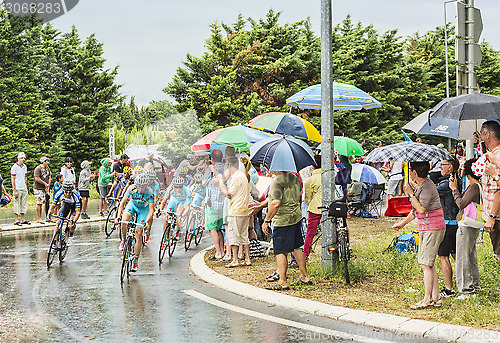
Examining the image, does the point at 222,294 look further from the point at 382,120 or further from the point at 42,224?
the point at 382,120

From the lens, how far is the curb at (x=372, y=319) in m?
6.30

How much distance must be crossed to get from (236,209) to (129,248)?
205 centimetres

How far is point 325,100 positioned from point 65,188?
649 centimetres

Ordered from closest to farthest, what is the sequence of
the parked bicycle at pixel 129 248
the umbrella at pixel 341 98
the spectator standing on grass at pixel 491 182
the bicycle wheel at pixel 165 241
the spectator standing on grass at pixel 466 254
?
the spectator standing on grass at pixel 491 182 < the spectator standing on grass at pixel 466 254 < the parked bicycle at pixel 129 248 < the bicycle wheel at pixel 165 241 < the umbrella at pixel 341 98

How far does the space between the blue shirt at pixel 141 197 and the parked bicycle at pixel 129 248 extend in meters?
0.39

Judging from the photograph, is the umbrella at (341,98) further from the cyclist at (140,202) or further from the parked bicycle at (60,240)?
the parked bicycle at (60,240)

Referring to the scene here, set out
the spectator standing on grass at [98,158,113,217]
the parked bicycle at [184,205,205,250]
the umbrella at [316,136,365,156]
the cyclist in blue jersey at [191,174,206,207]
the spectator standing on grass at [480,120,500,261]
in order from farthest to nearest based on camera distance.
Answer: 1. the spectator standing on grass at [98,158,113,217]
2. the umbrella at [316,136,365,156]
3. the cyclist in blue jersey at [191,174,206,207]
4. the parked bicycle at [184,205,205,250]
5. the spectator standing on grass at [480,120,500,261]

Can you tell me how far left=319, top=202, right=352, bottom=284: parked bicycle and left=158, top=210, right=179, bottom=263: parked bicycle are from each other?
399 centimetres

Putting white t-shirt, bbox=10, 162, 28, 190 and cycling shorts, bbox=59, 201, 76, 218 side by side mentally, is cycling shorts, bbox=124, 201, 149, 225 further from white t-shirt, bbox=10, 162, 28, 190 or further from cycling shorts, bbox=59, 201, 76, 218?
white t-shirt, bbox=10, 162, 28, 190

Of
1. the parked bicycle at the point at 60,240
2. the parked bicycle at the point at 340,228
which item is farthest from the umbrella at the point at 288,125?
the parked bicycle at the point at 60,240

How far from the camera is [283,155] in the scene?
938 cm

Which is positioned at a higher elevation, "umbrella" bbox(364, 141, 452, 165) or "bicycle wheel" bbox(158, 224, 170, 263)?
"umbrella" bbox(364, 141, 452, 165)

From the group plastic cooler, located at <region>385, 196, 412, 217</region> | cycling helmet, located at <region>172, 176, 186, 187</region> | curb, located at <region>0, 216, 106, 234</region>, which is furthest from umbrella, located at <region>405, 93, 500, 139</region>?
curb, located at <region>0, 216, 106, 234</region>

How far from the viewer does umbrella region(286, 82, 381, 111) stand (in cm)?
1307
